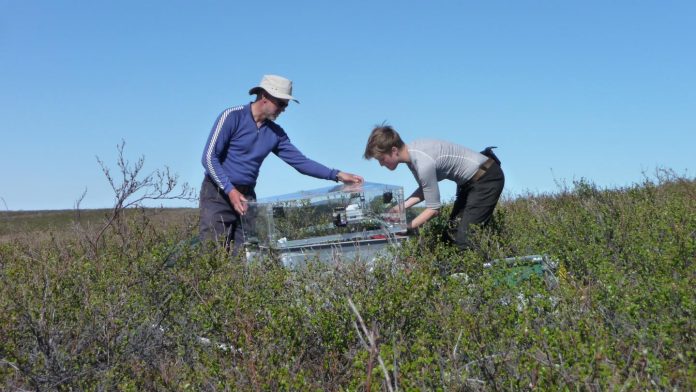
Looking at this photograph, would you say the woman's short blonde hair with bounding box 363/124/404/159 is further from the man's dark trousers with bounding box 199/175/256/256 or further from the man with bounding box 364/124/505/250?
the man's dark trousers with bounding box 199/175/256/256

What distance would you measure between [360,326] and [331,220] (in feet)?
7.36

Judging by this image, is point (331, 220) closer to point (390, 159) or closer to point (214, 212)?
point (390, 159)

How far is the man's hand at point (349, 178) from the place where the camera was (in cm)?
668

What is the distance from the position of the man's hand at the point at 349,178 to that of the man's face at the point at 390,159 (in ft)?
1.91

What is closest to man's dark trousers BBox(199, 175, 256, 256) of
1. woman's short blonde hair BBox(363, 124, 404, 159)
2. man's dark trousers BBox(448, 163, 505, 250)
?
woman's short blonde hair BBox(363, 124, 404, 159)

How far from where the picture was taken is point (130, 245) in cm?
740

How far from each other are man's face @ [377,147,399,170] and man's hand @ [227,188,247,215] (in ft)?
3.53

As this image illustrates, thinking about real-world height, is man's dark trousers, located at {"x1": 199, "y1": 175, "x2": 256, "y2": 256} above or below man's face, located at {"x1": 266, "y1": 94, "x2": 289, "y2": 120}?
below

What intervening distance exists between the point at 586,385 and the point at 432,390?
1.90ft

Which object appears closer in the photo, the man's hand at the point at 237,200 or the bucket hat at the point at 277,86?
the man's hand at the point at 237,200

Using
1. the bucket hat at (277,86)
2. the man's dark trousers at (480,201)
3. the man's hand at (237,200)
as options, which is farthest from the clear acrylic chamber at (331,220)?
the bucket hat at (277,86)

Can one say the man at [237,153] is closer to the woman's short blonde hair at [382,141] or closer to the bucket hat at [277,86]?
the bucket hat at [277,86]

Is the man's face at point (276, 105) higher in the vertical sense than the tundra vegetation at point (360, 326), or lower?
higher

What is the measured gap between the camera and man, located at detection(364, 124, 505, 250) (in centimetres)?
604
